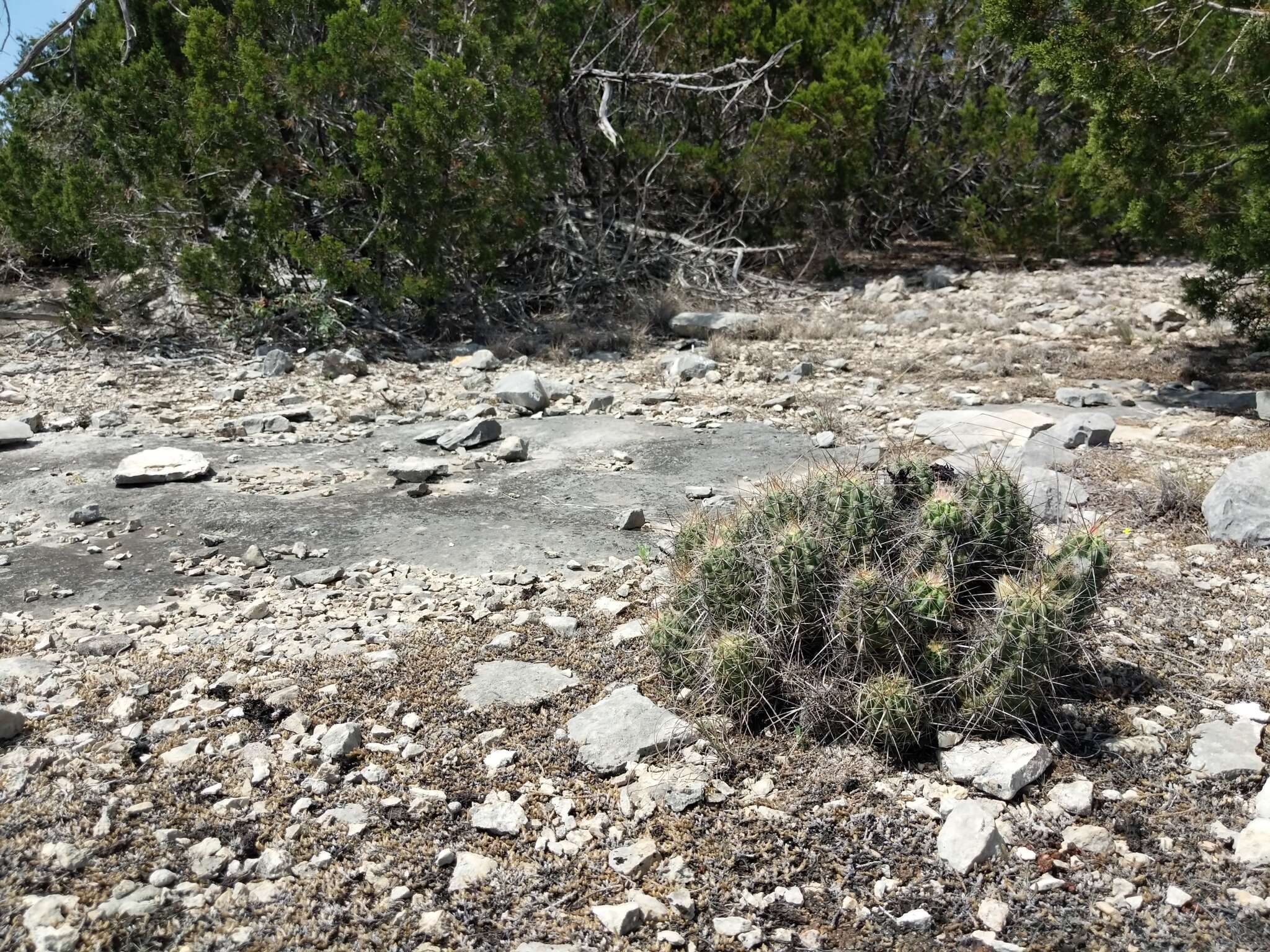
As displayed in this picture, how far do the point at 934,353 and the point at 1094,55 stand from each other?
8.34ft

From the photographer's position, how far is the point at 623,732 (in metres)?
2.96

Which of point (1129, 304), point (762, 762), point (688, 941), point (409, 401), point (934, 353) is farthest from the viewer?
point (1129, 304)

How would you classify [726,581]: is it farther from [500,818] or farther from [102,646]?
[102,646]

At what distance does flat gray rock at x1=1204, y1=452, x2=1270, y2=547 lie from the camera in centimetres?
401

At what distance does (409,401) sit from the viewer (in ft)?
22.8

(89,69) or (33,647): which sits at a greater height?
(89,69)

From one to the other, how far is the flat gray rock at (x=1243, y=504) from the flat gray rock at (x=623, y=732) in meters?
2.48

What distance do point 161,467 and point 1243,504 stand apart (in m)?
4.87

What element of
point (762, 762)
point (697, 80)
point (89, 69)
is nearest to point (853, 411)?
point (762, 762)

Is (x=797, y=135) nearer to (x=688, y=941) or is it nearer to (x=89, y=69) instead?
(x=89, y=69)

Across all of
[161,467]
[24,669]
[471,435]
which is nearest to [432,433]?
[471,435]

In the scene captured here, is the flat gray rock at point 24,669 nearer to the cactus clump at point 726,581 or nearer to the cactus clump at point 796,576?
the cactus clump at point 726,581

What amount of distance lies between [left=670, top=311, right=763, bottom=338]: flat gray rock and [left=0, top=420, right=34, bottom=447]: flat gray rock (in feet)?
16.3

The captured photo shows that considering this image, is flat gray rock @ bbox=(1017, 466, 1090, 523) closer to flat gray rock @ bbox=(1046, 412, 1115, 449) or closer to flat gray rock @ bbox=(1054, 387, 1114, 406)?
flat gray rock @ bbox=(1046, 412, 1115, 449)
